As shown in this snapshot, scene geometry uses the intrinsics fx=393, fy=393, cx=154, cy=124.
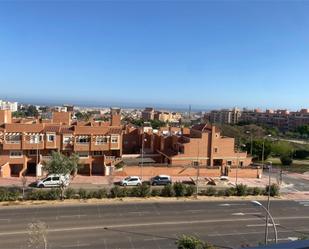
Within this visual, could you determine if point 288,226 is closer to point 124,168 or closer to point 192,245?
point 192,245

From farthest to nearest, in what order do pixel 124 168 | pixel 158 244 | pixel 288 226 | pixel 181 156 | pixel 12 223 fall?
pixel 181 156 → pixel 124 168 → pixel 288 226 → pixel 12 223 → pixel 158 244

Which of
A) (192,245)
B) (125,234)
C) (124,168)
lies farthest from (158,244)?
(124,168)

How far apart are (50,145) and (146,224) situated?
25534mm

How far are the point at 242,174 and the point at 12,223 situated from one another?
124 feet

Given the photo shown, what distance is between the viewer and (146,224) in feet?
102

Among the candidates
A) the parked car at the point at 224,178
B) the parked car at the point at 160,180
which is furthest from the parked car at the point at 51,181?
the parked car at the point at 224,178

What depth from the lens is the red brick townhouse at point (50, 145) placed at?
165 feet

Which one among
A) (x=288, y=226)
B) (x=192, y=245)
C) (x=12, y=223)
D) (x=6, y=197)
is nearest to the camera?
(x=192, y=245)

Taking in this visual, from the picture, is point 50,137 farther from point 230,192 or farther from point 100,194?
point 230,192

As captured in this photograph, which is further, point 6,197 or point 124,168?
point 124,168

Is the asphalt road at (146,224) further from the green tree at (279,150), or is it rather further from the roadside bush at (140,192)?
the green tree at (279,150)

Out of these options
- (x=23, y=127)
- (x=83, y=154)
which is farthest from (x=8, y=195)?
(x=83, y=154)

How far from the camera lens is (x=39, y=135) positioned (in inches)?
2039

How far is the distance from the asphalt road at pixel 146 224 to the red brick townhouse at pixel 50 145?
669 inches
